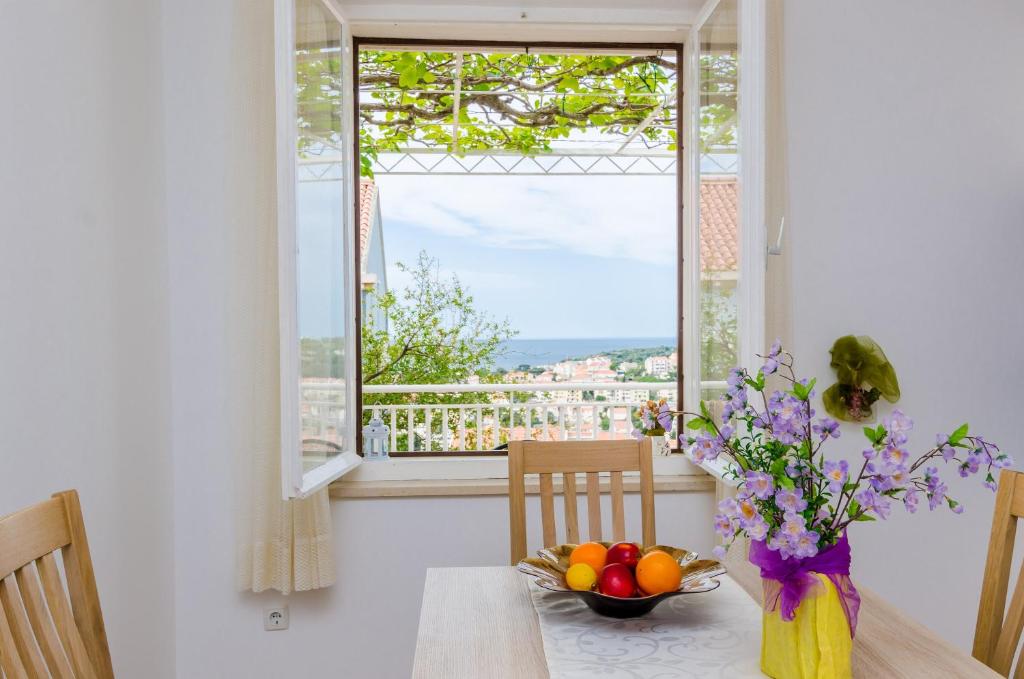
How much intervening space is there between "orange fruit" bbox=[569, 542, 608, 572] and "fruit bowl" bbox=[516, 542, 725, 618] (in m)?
0.05

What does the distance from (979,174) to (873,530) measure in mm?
1256

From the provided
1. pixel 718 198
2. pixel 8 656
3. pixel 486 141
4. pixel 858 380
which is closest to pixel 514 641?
pixel 8 656

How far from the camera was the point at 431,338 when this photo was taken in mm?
5059

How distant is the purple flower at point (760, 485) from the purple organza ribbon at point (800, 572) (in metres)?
0.10

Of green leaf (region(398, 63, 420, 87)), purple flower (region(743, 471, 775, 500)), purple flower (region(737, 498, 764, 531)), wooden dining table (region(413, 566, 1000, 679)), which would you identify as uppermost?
green leaf (region(398, 63, 420, 87))

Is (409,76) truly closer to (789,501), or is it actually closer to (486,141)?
(486,141)

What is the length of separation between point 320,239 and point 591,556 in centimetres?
133

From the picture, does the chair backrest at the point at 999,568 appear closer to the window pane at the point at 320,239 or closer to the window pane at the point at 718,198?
the window pane at the point at 718,198

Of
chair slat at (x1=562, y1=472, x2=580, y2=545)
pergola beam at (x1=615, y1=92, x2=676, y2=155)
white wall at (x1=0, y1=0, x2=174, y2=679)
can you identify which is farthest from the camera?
pergola beam at (x1=615, y1=92, x2=676, y2=155)

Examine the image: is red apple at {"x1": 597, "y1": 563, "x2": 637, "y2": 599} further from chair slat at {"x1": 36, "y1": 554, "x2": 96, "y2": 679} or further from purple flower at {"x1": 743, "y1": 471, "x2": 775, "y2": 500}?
chair slat at {"x1": 36, "y1": 554, "x2": 96, "y2": 679}

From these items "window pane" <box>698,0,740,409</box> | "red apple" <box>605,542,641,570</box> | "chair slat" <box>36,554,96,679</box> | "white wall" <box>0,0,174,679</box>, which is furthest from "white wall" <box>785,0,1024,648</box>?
"chair slat" <box>36,554,96,679</box>

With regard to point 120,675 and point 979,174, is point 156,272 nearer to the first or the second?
point 120,675

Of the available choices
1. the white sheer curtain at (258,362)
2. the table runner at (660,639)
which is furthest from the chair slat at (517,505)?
the white sheer curtain at (258,362)

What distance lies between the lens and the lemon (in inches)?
53.9
